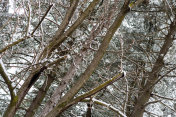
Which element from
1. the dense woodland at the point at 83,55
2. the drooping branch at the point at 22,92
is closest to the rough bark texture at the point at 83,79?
the dense woodland at the point at 83,55

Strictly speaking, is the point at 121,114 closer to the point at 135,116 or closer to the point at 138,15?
the point at 135,116

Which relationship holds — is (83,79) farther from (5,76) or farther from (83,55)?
(83,55)

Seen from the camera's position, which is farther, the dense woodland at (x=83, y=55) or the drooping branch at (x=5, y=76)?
the dense woodland at (x=83, y=55)

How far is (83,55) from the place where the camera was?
4.65 meters

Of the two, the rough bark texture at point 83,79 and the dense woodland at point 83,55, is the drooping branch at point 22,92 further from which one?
the rough bark texture at point 83,79

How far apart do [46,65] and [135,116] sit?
11.5ft

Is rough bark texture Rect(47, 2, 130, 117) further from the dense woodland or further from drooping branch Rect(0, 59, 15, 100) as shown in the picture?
drooping branch Rect(0, 59, 15, 100)

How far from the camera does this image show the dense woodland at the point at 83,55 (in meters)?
2.66

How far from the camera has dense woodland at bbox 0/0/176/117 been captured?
8.72 feet

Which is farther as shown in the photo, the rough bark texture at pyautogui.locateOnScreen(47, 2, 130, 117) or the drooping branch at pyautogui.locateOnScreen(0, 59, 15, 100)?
the rough bark texture at pyautogui.locateOnScreen(47, 2, 130, 117)

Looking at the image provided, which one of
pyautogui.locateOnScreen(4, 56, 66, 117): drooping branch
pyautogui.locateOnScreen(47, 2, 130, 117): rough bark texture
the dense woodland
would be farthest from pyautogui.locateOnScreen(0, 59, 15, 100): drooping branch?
pyautogui.locateOnScreen(47, 2, 130, 117): rough bark texture

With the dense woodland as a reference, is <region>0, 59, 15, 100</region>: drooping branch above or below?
below

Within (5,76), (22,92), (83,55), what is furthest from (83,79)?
(83,55)

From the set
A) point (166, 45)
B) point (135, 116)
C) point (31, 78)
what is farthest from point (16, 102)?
point (166, 45)
